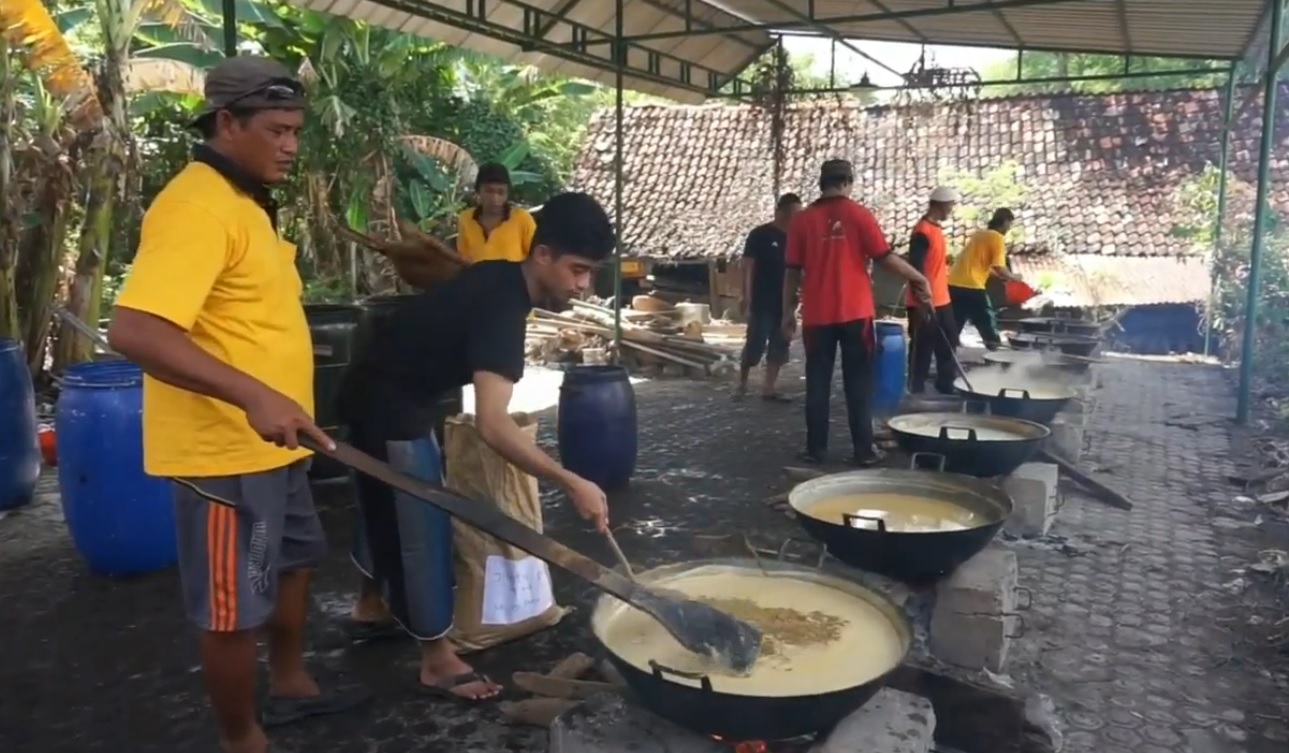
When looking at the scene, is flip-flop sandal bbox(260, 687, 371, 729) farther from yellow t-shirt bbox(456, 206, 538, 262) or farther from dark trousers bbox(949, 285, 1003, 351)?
dark trousers bbox(949, 285, 1003, 351)

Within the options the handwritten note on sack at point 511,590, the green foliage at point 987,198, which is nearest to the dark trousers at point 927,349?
the handwritten note on sack at point 511,590

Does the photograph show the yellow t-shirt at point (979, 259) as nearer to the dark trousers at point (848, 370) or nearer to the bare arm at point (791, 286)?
the bare arm at point (791, 286)

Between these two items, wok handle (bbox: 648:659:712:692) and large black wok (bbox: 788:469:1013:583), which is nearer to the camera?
wok handle (bbox: 648:659:712:692)

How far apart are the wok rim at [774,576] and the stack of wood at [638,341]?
752 cm

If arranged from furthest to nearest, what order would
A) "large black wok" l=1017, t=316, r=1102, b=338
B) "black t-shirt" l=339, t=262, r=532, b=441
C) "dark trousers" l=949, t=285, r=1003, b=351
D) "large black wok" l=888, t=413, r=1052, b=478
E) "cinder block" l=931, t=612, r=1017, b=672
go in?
"dark trousers" l=949, t=285, r=1003, b=351 → "large black wok" l=1017, t=316, r=1102, b=338 → "large black wok" l=888, t=413, r=1052, b=478 → "cinder block" l=931, t=612, r=1017, b=672 → "black t-shirt" l=339, t=262, r=532, b=441

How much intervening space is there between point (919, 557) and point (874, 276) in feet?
42.4

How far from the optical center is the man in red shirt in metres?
5.77

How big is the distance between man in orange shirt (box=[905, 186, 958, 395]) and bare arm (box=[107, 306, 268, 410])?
579 centimetres

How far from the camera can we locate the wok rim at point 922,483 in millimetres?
2816

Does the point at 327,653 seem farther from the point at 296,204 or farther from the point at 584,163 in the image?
the point at 584,163

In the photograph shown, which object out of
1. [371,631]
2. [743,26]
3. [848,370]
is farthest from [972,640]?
[743,26]

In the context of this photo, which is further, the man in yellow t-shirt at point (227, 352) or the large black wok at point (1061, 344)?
the large black wok at point (1061, 344)

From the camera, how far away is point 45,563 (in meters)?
4.45

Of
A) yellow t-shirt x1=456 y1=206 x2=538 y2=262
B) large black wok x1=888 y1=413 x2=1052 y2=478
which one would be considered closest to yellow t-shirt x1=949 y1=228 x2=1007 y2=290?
yellow t-shirt x1=456 y1=206 x2=538 y2=262
